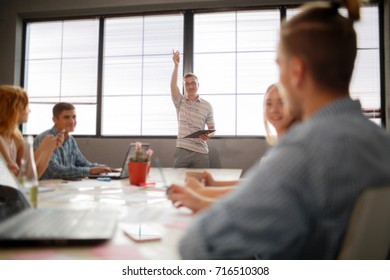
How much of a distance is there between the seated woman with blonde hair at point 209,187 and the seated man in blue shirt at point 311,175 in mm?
256

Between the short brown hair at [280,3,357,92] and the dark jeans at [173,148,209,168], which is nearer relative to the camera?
the short brown hair at [280,3,357,92]

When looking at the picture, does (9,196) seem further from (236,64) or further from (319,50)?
(236,64)

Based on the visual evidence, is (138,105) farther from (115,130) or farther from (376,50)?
(376,50)

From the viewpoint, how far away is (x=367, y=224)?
54 cm

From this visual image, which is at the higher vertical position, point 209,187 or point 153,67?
point 153,67

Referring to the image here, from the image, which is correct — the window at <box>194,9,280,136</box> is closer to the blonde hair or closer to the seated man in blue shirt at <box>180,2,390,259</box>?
the blonde hair

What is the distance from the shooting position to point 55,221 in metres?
0.79

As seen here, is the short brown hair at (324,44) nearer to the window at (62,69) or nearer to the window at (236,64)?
the window at (236,64)

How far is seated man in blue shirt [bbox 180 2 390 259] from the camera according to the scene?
1.72 ft

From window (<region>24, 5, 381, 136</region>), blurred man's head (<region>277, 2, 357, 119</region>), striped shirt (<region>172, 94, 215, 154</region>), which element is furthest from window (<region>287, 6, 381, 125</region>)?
blurred man's head (<region>277, 2, 357, 119</region>)

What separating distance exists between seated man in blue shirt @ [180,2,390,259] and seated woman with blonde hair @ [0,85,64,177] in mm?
1411

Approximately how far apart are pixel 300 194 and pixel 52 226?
0.57 m

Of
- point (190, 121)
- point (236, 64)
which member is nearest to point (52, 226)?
point (190, 121)

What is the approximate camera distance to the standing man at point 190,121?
3.42 metres
